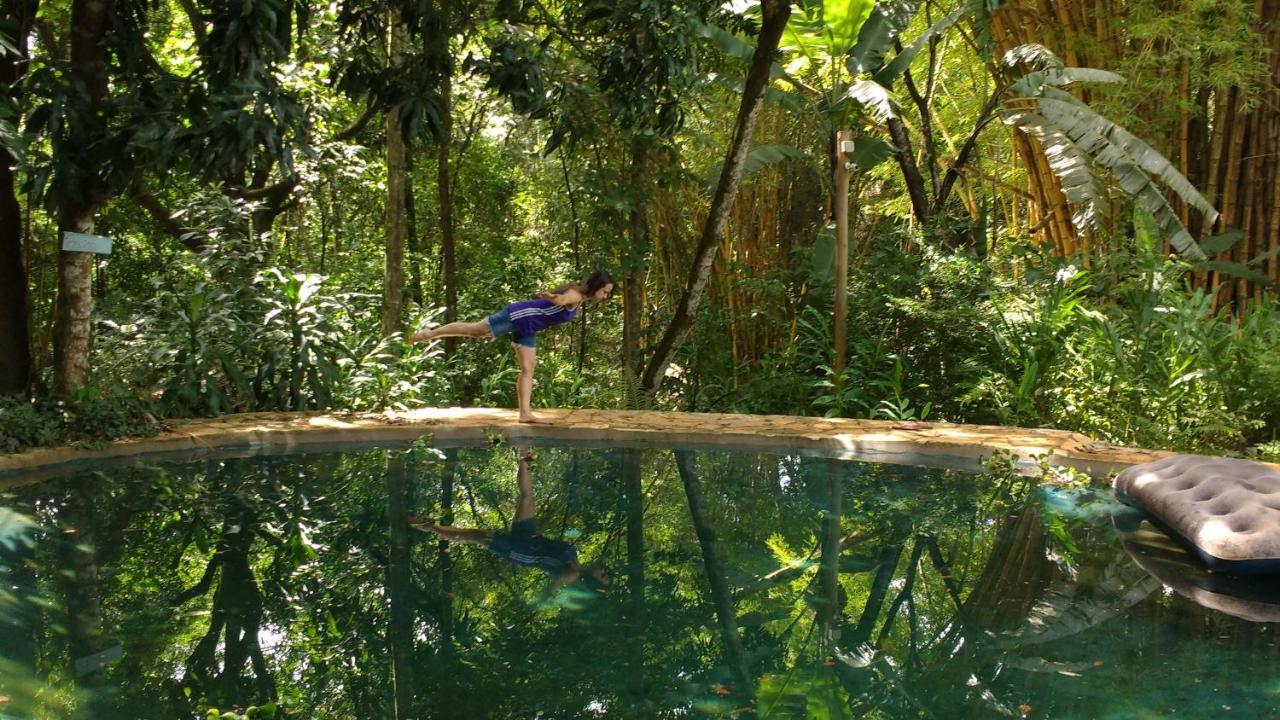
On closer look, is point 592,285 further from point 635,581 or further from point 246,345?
point 635,581

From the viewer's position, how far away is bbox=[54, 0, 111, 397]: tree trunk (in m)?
6.82

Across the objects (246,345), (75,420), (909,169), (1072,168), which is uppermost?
(909,169)

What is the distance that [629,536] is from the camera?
5746 mm

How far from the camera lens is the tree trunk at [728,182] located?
8898 mm

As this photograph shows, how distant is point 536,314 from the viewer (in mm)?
7855

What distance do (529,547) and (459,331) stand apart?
293 centimetres

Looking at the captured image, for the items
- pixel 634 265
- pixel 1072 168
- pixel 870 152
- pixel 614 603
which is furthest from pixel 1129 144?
pixel 614 603

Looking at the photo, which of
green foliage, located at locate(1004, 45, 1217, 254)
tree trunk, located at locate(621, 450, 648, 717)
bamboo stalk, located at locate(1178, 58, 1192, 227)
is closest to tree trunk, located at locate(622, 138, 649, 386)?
tree trunk, located at locate(621, 450, 648, 717)

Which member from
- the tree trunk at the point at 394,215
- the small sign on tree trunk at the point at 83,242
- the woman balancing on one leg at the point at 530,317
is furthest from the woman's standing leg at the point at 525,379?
the small sign on tree trunk at the point at 83,242

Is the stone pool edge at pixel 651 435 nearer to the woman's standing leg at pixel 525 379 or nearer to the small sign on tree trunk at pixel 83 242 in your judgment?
the woman's standing leg at pixel 525 379

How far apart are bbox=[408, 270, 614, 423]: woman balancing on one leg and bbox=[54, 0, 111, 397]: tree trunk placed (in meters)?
2.32

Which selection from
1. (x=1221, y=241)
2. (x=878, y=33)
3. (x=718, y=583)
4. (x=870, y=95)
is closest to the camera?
(x=718, y=583)

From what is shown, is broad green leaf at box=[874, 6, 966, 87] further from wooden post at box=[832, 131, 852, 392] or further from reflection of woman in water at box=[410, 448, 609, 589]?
reflection of woman in water at box=[410, 448, 609, 589]

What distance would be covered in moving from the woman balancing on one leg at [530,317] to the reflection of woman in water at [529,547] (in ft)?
6.44
